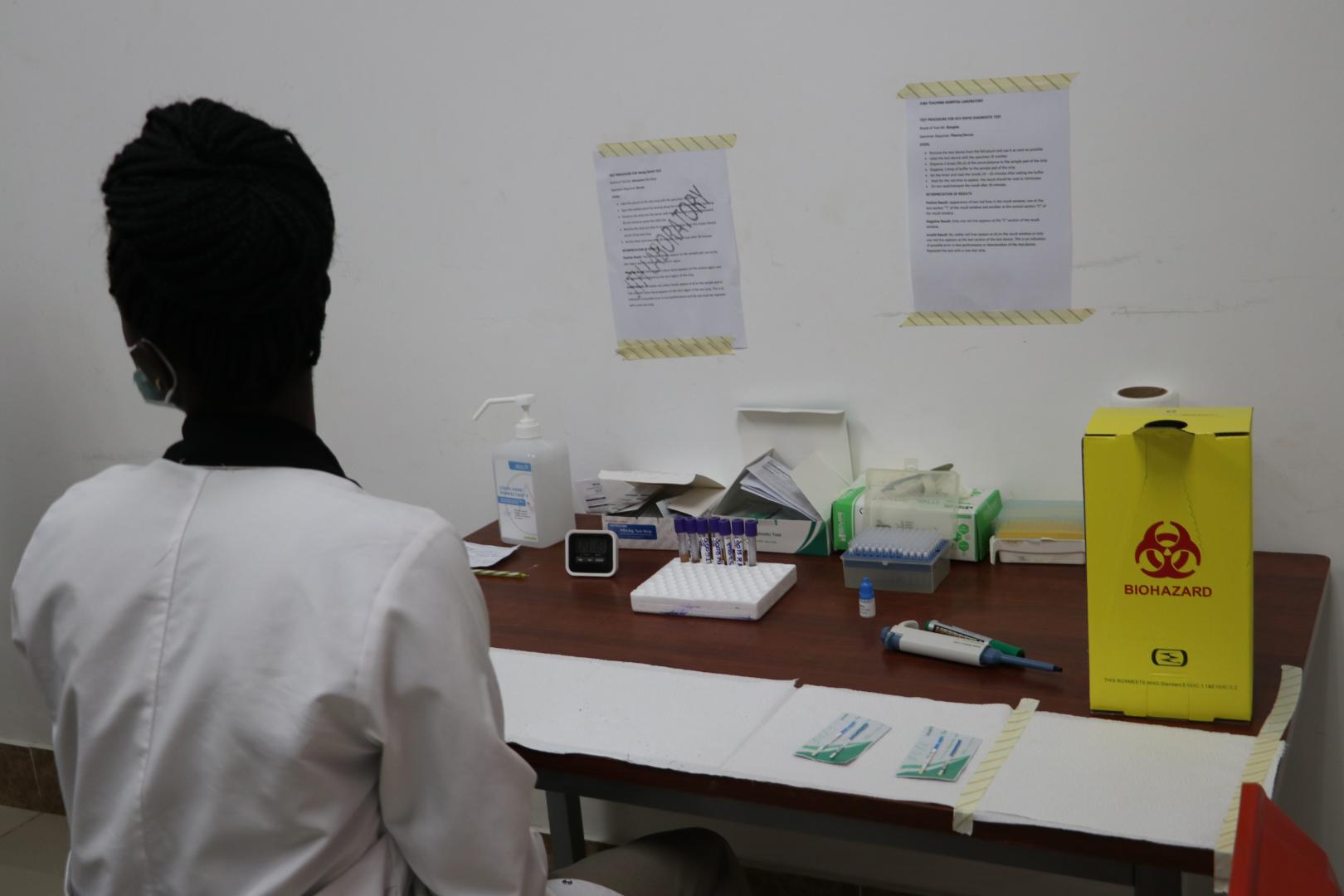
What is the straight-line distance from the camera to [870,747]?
1179 mm

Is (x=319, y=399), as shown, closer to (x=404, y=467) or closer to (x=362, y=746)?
(x=404, y=467)

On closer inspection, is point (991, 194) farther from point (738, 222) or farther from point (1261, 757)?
point (1261, 757)

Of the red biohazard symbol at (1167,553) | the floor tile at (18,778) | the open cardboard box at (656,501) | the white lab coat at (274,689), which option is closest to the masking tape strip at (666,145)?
the open cardboard box at (656,501)

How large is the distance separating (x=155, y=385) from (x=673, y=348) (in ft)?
3.50

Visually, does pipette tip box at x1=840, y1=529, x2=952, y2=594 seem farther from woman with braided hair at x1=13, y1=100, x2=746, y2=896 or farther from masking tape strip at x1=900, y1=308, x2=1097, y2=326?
woman with braided hair at x1=13, y1=100, x2=746, y2=896

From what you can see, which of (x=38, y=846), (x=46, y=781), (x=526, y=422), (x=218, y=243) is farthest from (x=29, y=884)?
(x=218, y=243)

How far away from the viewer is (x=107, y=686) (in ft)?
3.00

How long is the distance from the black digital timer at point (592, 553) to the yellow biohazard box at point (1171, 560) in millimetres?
731

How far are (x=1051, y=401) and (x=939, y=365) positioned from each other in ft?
0.54

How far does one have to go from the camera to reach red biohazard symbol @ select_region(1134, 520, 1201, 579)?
1126mm

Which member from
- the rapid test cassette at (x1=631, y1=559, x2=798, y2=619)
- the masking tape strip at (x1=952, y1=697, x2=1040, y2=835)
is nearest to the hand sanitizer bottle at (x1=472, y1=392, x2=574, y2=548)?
the rapid test cassette at (x1=631, y1=559, x2=798, y2=619)

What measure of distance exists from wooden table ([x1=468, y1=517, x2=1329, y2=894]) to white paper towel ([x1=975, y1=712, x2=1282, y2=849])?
2cm

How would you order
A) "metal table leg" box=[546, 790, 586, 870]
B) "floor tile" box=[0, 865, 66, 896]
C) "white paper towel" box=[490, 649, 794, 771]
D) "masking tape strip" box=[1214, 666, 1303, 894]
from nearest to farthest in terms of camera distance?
"masking tape strip" box=[1214, 666, 1303, 894] → "white paper towel" box=[490, 649, 794, 771] → "metal table leg" box=[546, 790, 586, 870] → "floor tile" box=[0, 865, 66, 896]

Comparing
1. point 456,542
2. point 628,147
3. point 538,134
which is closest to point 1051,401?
point 628,147
